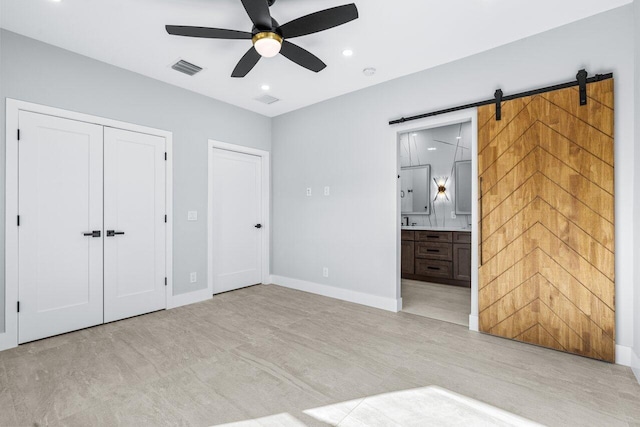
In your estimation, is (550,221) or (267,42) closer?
(267,42)

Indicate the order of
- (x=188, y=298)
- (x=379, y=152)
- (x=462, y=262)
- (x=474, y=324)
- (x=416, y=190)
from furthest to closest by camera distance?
(x=416, y=190), (x=462, y=262), (x=188, y=298), (x=379, y=152), (x=474, y=324)

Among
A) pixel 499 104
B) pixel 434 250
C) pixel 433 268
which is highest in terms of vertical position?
pixel 499 104

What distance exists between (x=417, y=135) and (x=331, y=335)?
168 inches

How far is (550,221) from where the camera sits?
104 inches

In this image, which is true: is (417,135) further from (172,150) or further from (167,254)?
(167,254)

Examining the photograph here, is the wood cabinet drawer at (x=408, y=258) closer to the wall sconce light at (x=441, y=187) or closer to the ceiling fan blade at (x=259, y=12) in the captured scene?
the wall sconce light at (x=441, y=187)

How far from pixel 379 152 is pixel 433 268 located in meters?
2.26

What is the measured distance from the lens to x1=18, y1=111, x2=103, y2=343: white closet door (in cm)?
278

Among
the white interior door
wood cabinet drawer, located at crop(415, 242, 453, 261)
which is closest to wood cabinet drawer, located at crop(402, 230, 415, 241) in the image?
wood cabinet drawer, located at crop(415, 242, 453, 261)

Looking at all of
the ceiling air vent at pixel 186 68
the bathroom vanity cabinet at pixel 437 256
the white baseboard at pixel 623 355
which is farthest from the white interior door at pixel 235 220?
the white baseboard at pixel 623 355

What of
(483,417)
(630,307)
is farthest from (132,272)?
(630,307)

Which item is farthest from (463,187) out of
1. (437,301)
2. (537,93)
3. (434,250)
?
(537,93)

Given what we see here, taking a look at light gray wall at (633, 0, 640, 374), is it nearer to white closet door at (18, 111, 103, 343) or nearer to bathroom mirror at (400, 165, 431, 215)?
bathroom mirror at (400, 165, 431, 215)

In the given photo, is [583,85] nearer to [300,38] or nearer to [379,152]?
[379,152]
